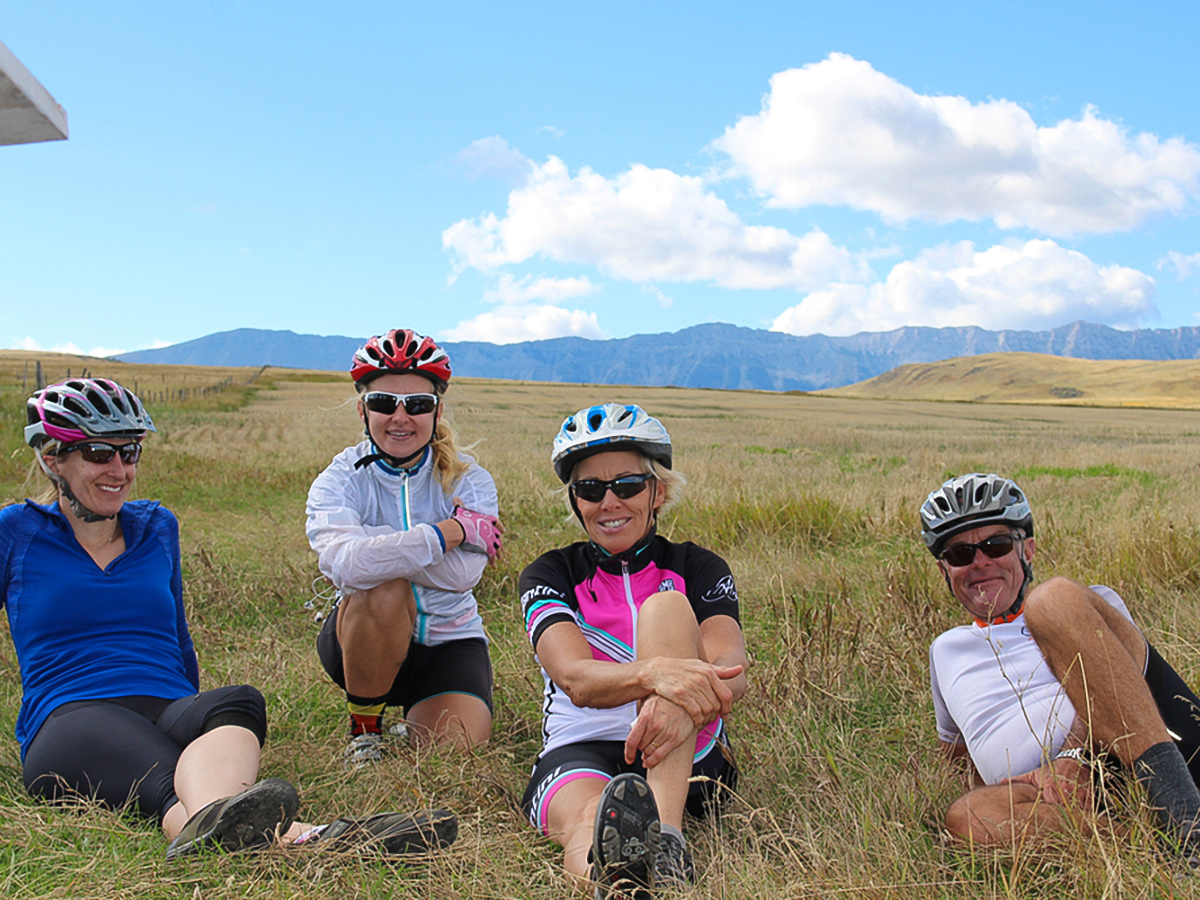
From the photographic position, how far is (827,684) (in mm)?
3973

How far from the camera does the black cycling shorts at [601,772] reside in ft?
9.36

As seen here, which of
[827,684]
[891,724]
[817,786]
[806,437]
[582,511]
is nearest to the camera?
[817,786]

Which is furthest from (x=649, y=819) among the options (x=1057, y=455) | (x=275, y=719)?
(x=1057, y=455)

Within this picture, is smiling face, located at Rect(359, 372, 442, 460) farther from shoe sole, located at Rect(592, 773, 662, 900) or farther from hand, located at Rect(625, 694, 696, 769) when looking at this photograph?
shoe sole, located at Rect(592, 773, 662, 900)

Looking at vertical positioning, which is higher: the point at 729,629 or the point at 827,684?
the point at 729,629

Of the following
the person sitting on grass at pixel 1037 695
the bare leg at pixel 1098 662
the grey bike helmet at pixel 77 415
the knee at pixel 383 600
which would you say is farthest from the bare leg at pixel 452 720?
the bare leg at pixel 1098 662

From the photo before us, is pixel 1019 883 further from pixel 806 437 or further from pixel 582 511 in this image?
pixel 806 437

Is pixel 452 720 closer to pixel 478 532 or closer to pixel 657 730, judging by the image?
pixel 478 532

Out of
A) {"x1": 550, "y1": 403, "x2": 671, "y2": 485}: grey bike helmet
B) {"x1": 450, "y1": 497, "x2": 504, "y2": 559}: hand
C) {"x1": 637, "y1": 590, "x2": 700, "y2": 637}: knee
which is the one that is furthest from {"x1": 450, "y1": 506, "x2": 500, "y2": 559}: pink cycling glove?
{"x1": 637, "y1": 590, "x2": 700, "y2": 637}: knee

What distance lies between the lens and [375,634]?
371 cm

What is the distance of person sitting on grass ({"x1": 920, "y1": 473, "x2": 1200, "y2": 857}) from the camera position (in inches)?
95.6

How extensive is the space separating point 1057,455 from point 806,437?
894cm

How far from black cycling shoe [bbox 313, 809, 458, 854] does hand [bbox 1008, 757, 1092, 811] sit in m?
1.79

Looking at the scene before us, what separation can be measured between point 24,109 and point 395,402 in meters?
1.90
